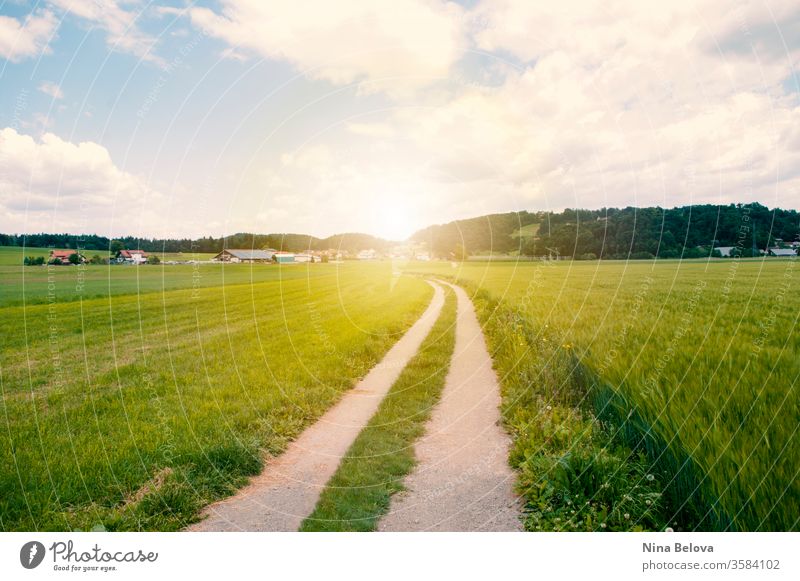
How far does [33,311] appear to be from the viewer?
20.6 metres

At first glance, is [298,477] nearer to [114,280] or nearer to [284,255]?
[284,255]

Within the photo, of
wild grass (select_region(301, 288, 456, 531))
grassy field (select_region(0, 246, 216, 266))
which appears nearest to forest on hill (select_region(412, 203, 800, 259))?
wild grass (select_region(301, 288, 456, 531))

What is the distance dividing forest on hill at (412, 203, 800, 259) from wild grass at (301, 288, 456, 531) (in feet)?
13.4

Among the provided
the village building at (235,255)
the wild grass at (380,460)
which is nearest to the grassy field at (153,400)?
the wild grass at (380,460)

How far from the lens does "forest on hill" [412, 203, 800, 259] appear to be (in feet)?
19.9

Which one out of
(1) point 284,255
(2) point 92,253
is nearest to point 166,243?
(2) point 92,253

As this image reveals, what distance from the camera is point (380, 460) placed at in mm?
6582

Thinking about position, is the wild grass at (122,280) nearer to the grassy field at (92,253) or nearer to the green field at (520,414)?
the green field at (520,414)

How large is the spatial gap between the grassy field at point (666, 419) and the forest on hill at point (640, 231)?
0.64m

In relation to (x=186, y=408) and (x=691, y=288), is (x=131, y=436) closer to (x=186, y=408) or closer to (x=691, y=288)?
(x=186, y=408)

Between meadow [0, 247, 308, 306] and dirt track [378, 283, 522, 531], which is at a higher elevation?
meadow [0, 247, 308, 306]

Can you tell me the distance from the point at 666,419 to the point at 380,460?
11.8ft

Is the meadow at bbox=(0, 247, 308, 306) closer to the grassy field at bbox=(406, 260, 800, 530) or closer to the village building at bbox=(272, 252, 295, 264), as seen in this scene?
the village building at bbox=(272, 252, 295, 264)

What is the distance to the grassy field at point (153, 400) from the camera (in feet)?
17.6
